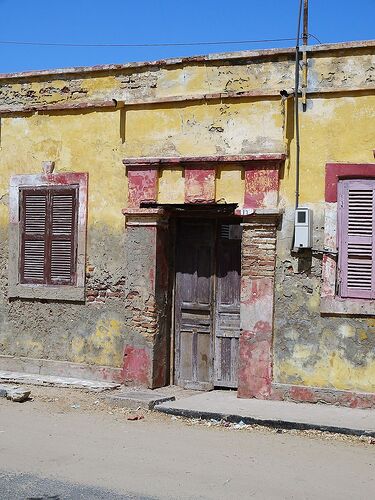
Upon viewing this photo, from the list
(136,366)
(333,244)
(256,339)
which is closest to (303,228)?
(333,244)

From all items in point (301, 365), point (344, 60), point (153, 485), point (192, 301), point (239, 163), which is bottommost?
point (153, 485)

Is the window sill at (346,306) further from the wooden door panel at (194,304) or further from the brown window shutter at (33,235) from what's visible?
the brown window shutter at (33,235)

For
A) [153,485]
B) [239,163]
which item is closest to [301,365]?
[239,163]

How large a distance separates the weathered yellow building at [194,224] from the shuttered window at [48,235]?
2 centimetres

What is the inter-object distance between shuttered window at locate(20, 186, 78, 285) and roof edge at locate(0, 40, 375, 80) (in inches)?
62.3

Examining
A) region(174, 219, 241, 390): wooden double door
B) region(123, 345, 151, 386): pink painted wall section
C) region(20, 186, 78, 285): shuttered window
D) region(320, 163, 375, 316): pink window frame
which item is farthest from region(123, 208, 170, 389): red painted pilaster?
region(320, 163, 375, 316): pink window frame

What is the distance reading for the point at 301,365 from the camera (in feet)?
28.9

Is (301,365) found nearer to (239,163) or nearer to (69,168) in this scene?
(239,163)

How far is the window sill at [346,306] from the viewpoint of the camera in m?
8.52

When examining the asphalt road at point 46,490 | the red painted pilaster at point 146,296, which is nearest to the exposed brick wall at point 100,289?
the red painted pilaster at point 146,296

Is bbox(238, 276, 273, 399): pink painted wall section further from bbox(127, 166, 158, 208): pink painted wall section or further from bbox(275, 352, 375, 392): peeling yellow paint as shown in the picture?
bbox(127, 166, 158, 208): pink painted wall section

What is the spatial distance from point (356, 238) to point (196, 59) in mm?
2999

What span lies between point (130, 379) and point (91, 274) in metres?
1.48

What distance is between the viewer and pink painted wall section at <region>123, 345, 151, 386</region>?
9.61m
